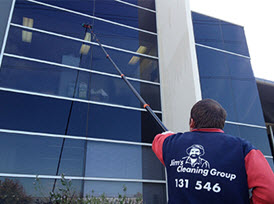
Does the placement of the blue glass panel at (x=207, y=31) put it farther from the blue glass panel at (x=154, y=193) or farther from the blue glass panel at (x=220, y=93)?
the blue glass panel at (x=154, y=193)

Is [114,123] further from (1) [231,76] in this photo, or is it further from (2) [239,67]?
(2) [239,67]

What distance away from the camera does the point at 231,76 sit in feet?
24.2

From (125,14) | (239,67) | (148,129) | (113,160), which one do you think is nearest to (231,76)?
(239,67)

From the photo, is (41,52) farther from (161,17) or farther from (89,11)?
(161,17)

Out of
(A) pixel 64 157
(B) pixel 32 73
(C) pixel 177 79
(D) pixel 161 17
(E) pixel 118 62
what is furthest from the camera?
(D) pixel 161 17

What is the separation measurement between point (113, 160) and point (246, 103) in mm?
4454

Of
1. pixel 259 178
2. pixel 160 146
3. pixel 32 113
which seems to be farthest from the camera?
pixel 32 113

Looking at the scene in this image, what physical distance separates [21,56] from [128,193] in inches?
168

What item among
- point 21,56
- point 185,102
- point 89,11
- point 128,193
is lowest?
point 128,193

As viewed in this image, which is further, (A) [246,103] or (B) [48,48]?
(A) [246,103]

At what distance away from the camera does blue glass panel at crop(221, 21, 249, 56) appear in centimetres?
815

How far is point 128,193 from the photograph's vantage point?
5.57 meters

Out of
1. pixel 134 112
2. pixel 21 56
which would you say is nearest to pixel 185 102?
pixel 134 112

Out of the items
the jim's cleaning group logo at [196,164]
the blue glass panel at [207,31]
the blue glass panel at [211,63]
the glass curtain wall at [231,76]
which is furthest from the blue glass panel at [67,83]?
the jim's cleaning group logo at [196,164]
